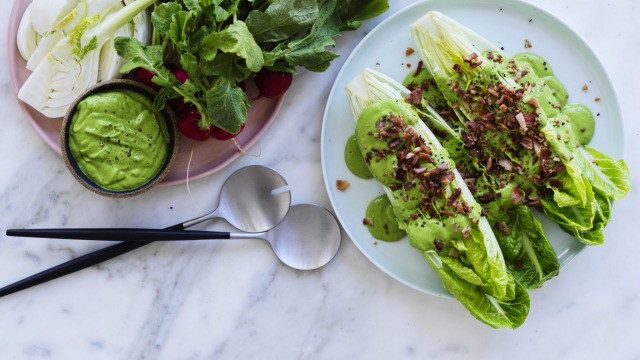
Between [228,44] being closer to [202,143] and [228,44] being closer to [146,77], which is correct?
[146,77]

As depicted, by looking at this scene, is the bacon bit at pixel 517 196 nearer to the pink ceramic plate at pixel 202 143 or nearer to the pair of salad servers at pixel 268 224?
the pair of salad servers at pixel 268 224

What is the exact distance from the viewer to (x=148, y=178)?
6.50 feet

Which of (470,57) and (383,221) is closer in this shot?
(470,57)

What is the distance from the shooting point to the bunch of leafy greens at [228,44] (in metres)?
1.77

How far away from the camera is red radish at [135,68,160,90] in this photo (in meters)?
1.97

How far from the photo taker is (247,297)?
7.35 feet

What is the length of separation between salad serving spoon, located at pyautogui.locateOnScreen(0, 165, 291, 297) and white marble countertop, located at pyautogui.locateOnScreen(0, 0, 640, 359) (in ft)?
0.15

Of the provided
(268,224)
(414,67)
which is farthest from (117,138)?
(414,67)

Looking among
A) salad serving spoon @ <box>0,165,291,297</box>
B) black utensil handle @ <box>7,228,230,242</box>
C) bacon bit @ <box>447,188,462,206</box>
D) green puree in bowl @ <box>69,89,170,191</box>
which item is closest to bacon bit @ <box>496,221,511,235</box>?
bacon bit @ <box>447,188,462,206</box>

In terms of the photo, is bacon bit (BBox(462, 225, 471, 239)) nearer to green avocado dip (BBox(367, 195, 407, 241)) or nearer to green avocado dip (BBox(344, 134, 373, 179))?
green avocado dip (BBox(367, 195, 407, 241))

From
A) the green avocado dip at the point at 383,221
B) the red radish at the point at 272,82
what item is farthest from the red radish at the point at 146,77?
the green avocado dip at the point at 383,221

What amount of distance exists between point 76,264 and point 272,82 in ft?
3.30

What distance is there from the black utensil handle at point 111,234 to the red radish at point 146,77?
0.52 meters

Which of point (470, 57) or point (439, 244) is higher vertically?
point (470, 57)
